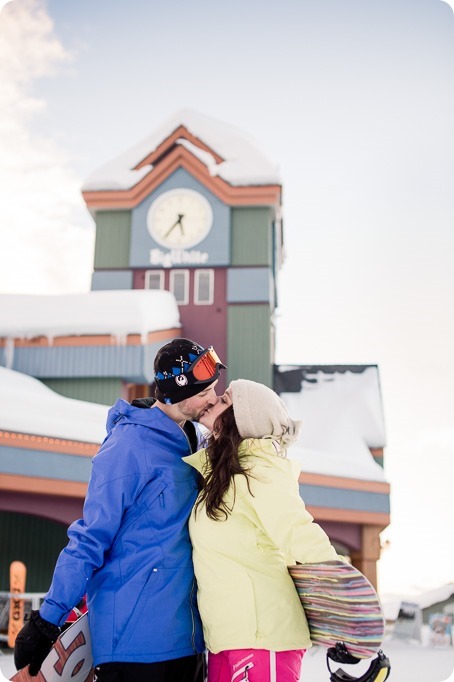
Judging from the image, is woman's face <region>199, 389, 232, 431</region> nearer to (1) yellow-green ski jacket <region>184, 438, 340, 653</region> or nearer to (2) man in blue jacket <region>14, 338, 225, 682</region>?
(2) man in blue jacket <region>14, 338, 225, 682</region>

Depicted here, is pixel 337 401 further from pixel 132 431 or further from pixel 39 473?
pixel 132 431

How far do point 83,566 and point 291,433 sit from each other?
0.91 m

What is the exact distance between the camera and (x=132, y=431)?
266cm

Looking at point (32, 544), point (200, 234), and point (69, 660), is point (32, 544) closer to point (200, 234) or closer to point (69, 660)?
point (200, 234)

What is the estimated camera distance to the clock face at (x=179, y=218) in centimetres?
1973

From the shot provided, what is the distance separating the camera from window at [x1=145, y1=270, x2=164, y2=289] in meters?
19.5

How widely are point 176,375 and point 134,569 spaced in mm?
788

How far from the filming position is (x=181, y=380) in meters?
2.83

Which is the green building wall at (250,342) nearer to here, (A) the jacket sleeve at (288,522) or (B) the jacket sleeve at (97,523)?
(B) the jacket sleeve at (97,523)

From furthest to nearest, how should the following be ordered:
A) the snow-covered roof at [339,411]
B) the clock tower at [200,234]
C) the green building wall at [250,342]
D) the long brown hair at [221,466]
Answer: the clock tower at [200,234]
the green building wall at [250,342]
the snow-covered roof at [339,411]
the long brown hair at [221,466]

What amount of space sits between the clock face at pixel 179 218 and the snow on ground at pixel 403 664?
1191 cm

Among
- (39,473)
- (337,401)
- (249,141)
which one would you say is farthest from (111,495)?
(249,141)

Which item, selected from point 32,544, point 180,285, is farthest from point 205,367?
point 180,285

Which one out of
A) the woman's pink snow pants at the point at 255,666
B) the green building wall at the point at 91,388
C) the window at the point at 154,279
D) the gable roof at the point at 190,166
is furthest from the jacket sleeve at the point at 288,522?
the gable roof at the point at 190,166
